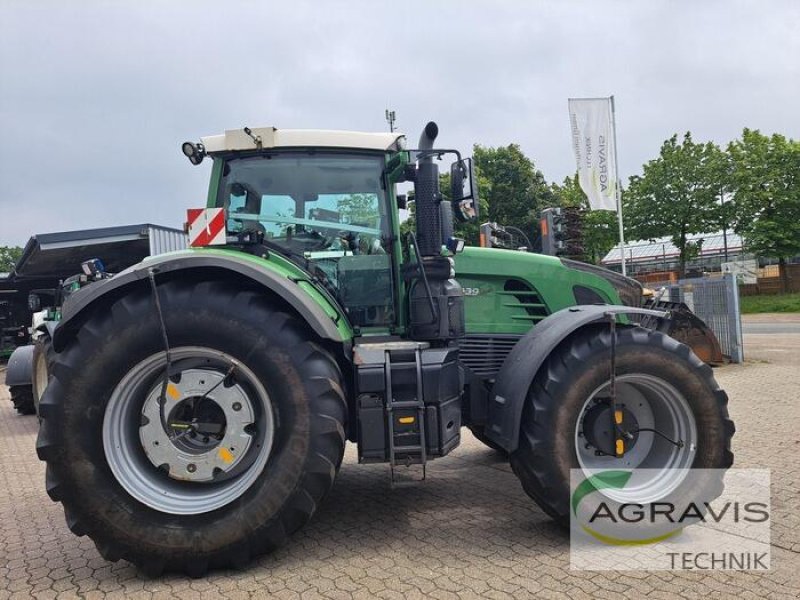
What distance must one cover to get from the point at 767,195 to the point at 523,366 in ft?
99.9

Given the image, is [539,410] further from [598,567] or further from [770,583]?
[770,583]

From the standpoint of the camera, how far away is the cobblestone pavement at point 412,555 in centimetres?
310

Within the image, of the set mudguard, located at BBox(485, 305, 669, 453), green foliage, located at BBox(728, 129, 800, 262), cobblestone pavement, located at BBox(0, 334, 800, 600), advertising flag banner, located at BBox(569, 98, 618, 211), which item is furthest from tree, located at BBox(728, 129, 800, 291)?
mudguard, located at BBox(485, 305, 669, 453)

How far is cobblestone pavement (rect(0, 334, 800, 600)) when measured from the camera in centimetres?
310

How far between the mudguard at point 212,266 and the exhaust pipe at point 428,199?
0.97 meters

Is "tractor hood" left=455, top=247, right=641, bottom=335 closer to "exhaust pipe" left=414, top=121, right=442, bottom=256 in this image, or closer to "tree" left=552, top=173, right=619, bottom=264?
"exhaust pipe" left=414, top=121, right=442, bottom=256

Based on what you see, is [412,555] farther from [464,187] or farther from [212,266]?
[464,187]

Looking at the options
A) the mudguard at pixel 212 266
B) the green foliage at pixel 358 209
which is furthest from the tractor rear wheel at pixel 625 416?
the green foliage at pixel 358 209

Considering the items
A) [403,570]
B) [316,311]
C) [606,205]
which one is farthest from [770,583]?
[606,205]

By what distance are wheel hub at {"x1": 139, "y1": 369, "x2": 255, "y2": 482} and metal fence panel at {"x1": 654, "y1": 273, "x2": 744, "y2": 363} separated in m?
11.8

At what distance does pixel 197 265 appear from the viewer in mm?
3477

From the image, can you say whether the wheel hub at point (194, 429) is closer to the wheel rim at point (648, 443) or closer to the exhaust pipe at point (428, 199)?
the exhaust pipe at point (428, 199)

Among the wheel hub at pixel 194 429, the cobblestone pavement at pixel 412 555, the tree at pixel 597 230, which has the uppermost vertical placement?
the tree at pixel 597 230

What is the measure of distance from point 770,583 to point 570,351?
154 cm
